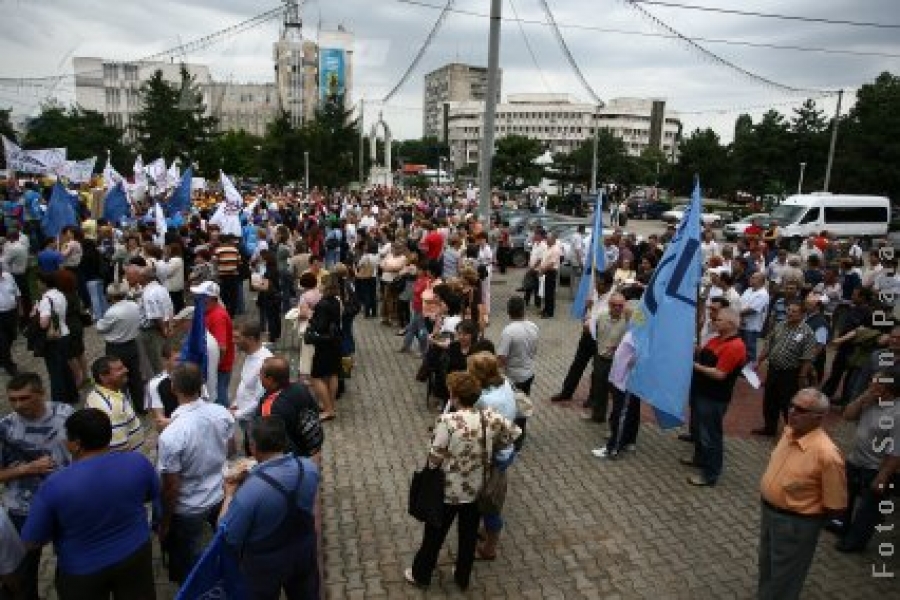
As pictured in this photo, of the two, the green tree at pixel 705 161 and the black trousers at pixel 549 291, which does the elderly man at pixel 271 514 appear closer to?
the black trousers at pixel 549 291

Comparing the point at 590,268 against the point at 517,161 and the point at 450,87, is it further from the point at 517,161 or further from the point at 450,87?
the point at 450,87

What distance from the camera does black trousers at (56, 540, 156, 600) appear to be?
128 inches

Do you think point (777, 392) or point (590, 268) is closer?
point (777, 392)

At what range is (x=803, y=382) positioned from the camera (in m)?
7.10

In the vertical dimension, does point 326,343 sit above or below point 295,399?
below

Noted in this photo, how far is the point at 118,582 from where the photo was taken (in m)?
3.36

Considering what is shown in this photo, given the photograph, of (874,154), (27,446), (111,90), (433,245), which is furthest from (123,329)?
(111,90)

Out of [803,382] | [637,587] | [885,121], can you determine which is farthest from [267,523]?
[885,121]

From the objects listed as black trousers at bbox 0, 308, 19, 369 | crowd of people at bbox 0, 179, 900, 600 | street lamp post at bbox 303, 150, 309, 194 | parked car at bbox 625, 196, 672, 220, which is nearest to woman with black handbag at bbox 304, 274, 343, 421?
crowd of people at bbox 0, 179, 900, 600

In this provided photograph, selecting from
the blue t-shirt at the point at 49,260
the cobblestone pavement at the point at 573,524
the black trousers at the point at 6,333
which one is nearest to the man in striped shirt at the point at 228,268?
the blue t-shirt at the point at 49,260

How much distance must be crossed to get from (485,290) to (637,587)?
25.8 ft

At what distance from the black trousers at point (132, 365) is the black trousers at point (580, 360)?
542cm

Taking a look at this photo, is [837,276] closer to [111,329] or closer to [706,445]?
[706,445]

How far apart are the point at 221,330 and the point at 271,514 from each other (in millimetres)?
3727
